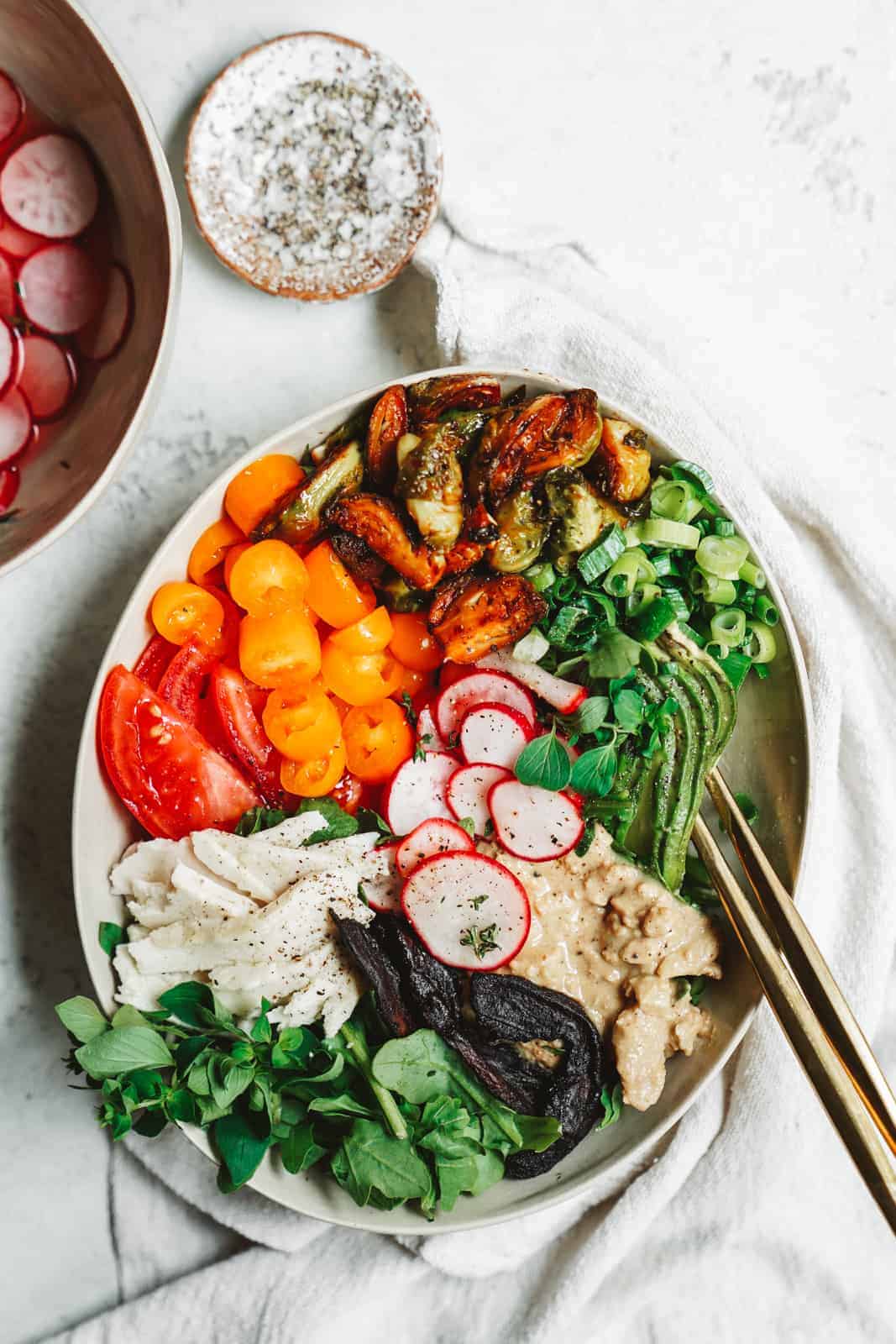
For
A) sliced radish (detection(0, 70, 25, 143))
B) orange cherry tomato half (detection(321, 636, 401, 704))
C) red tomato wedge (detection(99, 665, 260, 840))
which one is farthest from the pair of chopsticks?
sliced radish (detection(0, 70, 25, 143))

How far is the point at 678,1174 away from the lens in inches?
87.8

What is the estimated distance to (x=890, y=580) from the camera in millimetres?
2197

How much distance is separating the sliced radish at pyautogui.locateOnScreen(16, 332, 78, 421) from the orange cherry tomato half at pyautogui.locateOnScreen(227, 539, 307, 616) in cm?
45

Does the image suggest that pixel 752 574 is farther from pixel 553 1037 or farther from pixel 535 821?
pixel 553 1037

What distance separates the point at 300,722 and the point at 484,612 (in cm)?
40

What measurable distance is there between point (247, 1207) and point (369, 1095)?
52cm

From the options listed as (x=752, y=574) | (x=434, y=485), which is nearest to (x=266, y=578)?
(x=434, y=485)

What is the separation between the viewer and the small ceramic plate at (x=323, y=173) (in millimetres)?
2115

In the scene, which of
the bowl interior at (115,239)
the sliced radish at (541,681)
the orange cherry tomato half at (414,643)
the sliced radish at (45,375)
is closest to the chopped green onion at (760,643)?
the sliced radish at (541,681)

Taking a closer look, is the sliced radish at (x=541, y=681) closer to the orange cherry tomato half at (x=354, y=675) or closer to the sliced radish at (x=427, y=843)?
the orange cherry tomato half at (x=354, y=675)

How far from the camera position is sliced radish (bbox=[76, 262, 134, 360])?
1888 millimetres

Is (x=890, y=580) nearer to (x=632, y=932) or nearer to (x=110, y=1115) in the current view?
(x=632, y=932)

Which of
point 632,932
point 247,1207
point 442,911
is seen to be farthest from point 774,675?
point 247,1207

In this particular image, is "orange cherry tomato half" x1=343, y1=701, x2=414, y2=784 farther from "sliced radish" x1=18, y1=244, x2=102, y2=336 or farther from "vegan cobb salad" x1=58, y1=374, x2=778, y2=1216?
"sliced radish" x1=18, y1=244, x2=102, y2=336
